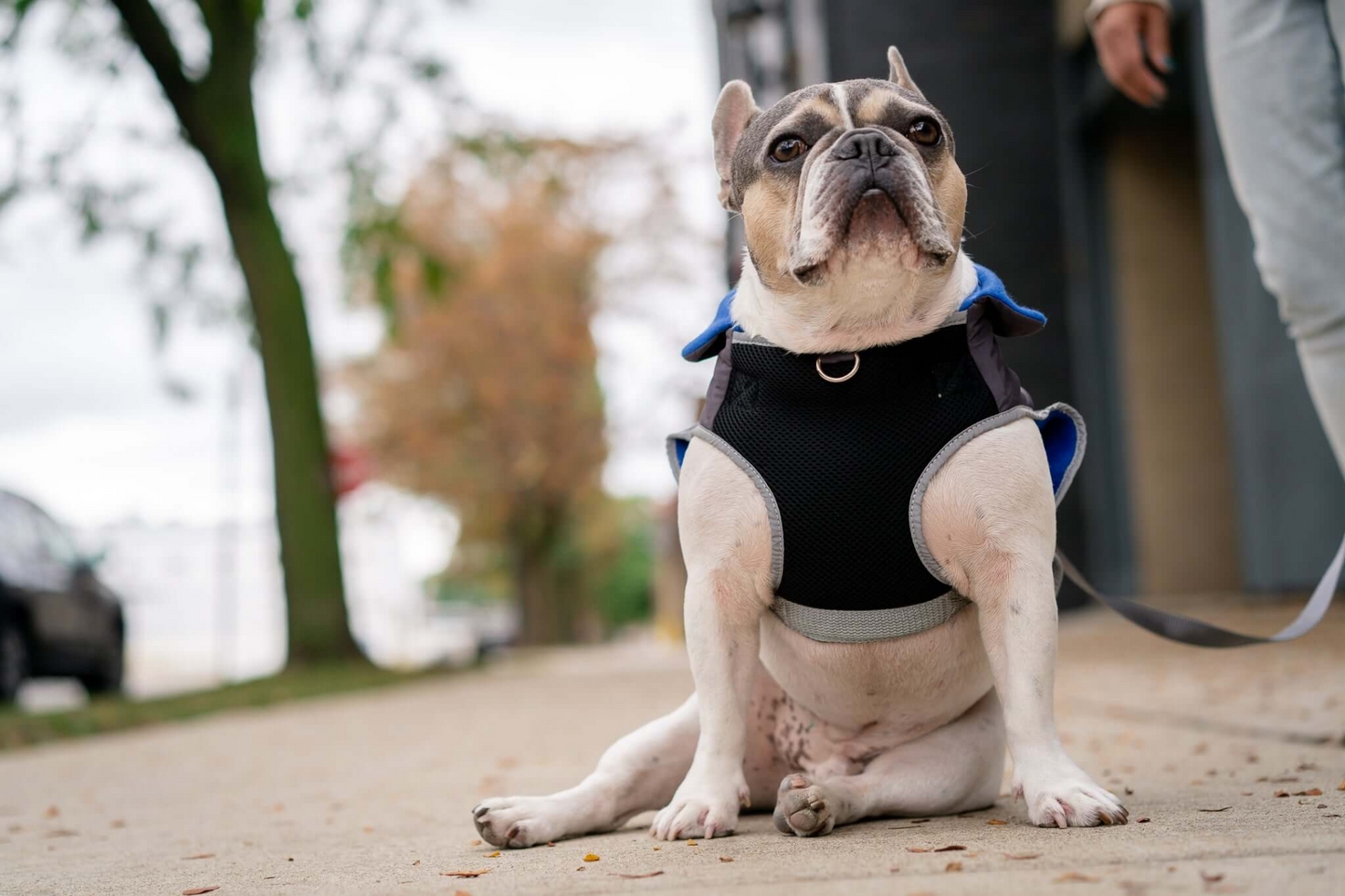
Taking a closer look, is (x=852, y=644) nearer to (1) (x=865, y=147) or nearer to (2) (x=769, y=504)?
(2) (x=769, y=504)

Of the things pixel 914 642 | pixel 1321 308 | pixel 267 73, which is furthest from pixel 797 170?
Result: pixel 267 73

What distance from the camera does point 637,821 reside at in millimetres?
3193

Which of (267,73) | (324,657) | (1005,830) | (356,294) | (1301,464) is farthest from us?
(356,294)

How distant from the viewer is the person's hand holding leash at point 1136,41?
137 inches

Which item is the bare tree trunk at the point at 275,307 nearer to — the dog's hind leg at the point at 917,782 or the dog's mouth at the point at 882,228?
the dog's hind leg at the point at 917,782

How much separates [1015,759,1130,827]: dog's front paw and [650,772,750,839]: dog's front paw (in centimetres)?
56

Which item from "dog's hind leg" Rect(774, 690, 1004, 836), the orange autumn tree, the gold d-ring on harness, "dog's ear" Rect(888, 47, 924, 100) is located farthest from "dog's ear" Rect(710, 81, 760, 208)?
the orange autumn tree

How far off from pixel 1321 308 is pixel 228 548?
14.8 metres

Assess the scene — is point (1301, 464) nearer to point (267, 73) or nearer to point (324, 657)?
point (324, 657)

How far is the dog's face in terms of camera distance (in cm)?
269

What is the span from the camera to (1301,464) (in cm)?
893

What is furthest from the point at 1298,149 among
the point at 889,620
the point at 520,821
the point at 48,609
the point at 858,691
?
the point at 48,609

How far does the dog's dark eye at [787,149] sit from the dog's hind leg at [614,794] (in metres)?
1.22

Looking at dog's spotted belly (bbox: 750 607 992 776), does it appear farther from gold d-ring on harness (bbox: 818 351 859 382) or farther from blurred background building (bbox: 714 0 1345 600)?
blurred background building (bbox: 714 0 1345 600)
